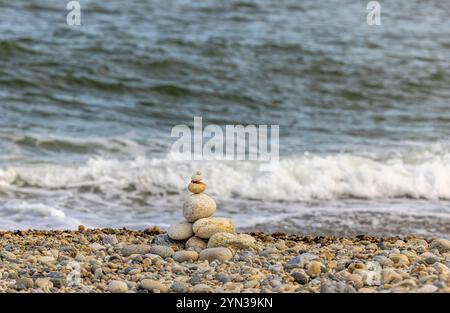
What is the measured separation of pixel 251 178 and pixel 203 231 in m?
3.72

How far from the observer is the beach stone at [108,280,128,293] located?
5992 mm

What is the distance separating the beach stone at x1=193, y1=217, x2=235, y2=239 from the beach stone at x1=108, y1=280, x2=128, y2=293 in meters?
1.18

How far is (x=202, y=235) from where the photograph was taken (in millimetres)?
7148

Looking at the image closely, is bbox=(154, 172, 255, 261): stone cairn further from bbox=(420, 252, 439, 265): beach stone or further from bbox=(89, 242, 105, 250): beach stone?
bbox=(420, 252, 439, 265): beach stone

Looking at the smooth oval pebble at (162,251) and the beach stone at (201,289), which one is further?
the smooth oval pebble at (162,251)

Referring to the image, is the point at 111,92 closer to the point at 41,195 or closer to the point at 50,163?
the point at 50,163

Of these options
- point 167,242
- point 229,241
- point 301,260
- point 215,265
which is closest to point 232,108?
point 167,242

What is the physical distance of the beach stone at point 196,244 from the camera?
7.13 meters

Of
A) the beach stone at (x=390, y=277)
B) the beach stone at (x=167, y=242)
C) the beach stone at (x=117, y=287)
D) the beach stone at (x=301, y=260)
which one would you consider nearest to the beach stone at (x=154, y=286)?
the beach stone at (x=117, y=287)

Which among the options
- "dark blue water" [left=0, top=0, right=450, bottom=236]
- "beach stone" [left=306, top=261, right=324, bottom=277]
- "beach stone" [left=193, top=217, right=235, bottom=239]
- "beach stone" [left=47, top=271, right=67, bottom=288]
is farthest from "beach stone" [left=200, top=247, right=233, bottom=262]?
"dark blue water" [left=0, top=0, right=450, bottom=236]

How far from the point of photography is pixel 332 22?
21469mm

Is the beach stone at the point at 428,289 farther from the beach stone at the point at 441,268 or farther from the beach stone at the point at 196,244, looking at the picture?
the beach stone at the point at 196,244

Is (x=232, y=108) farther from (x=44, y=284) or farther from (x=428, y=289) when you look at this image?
(x=428, y=289)

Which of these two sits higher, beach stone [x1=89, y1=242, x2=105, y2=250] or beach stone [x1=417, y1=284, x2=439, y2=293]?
beach stone [x1=89, y1=242, x2=105, y2=250]
